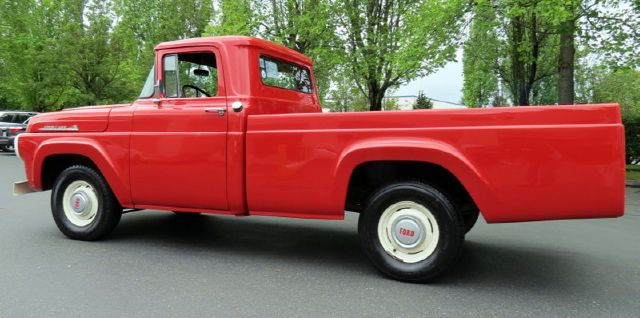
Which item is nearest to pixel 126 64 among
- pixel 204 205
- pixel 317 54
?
pixel 317 54

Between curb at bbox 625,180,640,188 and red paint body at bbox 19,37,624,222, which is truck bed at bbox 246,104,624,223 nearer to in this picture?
red paint body at bbox 19,37,624,222

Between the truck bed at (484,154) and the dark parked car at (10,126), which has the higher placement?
the dark parked car at (10,126)

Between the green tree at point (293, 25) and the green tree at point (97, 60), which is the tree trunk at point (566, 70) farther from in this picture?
the green tree at point (97, 60)

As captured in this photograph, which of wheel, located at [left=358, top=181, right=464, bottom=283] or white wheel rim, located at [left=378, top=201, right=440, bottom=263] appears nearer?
wheel, located at [left=358, top=181, right=464, bottom=283]

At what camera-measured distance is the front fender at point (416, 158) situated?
138 inches

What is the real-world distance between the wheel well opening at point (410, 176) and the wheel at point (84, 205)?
260 cm

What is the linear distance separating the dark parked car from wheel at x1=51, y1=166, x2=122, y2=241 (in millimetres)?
17519

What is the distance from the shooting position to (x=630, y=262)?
4.46 meters

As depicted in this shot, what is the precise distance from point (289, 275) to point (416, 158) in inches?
56.4

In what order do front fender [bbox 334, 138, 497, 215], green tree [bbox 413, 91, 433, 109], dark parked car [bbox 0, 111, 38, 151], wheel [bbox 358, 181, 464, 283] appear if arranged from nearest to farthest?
front fender [bbox 334, 138, 497, 215], wheel [bbox 358, 181, 464, 283], dark parked car [bbox 0, 111, 38, 151], green tree [bbox 413, 91, 433, 109]

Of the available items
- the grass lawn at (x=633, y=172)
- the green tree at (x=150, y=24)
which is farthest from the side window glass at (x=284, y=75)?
the green tree at (x=150, y=24)

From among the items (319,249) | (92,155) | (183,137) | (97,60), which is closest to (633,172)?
(319,249)

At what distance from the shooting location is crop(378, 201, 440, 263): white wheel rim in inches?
147

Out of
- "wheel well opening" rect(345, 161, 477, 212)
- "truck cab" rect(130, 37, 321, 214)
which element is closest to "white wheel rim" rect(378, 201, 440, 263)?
"wheel well opening" rect(345, 161, 477, 212)
